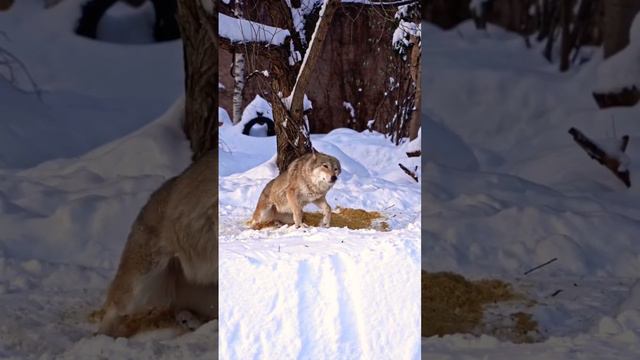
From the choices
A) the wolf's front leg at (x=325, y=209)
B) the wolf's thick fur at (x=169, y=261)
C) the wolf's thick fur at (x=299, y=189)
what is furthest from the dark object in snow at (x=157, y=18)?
the wolf's front leg at (x=325, y=209)

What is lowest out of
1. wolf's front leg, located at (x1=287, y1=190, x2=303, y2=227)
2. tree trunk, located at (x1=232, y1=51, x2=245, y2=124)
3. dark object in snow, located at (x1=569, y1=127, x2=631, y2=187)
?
wolf's front leg, located at (x1=287, y1=190, x2=303, y2=227)

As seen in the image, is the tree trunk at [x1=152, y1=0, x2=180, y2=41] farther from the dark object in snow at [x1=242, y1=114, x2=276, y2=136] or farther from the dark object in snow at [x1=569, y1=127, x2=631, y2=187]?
the dark object in snow at [x1=569, y1=127, x2=631, y2=187]

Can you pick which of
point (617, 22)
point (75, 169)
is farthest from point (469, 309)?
point (75, 169)

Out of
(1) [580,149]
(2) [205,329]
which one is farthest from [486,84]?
(2) [205,329]

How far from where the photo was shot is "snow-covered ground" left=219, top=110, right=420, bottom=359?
13.2ft

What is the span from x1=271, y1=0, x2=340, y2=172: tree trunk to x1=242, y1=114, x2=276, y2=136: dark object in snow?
0.03 meters

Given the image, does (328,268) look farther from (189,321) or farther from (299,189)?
(189,321)

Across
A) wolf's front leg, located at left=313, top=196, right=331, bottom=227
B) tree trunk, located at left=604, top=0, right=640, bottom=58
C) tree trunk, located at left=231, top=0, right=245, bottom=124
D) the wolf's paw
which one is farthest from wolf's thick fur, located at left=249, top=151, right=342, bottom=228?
tree trunk, located at left=604, top=0, right=640, bottom=58

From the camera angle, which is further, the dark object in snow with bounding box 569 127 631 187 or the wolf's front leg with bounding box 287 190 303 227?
the dark object in snow with bounding box 569 127 631 187

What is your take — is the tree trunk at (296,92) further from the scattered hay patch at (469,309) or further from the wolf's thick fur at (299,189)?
the scattered hay patch at (469,309)

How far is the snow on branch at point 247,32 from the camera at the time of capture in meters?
4.05

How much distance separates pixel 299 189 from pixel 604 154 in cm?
115

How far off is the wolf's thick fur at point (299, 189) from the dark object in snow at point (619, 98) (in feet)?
3.31

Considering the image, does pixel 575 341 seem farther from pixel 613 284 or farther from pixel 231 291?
pixel 231 291
